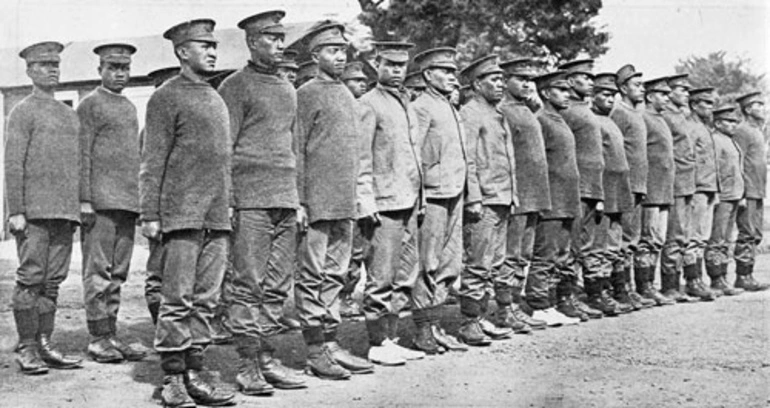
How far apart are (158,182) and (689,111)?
23.6ft

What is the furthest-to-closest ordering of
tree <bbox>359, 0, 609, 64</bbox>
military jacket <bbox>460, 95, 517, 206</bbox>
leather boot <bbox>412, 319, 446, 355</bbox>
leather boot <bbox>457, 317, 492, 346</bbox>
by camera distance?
tree <bbox>359, 0, 609, 64</bbox> → military jacket <bbox>460, 95, 517, 206</bbox> → leather boot <bbox>457, 317, 492, 346</bbox> → leather boot <bbox>412, 319, 446, 355</bbox>

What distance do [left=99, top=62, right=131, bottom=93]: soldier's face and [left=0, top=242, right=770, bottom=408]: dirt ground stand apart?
1.94m

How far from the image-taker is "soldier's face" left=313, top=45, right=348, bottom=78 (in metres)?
6.48

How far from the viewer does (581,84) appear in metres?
9.14

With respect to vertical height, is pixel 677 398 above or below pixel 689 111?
below

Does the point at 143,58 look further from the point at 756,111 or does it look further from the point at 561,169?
the point at 561,169

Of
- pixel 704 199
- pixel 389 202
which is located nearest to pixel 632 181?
pixel 704 199

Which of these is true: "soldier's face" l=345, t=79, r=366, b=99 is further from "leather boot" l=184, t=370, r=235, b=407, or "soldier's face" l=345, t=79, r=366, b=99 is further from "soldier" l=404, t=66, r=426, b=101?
"leather boot" l=184, t=370, r=235, b=407

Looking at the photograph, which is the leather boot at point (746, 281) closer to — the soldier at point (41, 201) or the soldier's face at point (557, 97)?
the soldier's face at point (557, 97)

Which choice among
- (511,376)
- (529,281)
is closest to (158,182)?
(511,376)

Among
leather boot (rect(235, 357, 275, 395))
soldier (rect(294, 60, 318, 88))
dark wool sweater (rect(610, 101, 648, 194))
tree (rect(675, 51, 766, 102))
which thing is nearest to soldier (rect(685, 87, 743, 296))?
dark wool sweater (rect(610, 101, 648, 194))

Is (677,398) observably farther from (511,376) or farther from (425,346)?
(425,346)

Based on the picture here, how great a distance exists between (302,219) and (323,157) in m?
0.43

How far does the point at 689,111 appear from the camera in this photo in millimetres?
10875
